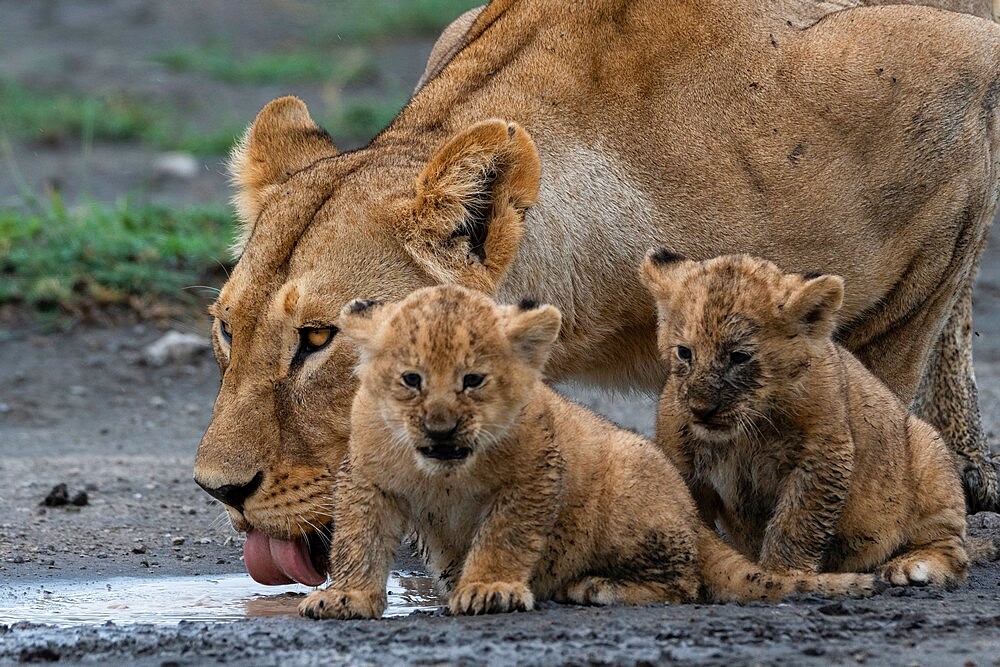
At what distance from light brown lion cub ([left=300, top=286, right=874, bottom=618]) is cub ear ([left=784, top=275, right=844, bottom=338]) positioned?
554 mm

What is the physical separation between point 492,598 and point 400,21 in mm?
14724

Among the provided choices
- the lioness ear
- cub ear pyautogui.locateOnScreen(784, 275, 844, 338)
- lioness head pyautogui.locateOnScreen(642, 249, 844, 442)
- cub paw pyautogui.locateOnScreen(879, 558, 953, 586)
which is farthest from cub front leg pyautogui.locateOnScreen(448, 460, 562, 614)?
the lioness ear

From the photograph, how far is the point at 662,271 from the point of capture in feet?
16.9

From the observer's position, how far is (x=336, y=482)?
4.70 m

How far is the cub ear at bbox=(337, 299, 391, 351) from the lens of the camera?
4512mm

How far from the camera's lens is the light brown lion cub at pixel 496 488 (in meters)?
4.30

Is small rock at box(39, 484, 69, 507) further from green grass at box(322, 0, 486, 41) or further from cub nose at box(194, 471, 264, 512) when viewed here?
green grass at box(322, 0, 486, 41)

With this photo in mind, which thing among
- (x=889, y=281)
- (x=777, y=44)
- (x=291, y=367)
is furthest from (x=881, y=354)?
(x=291, y=367)

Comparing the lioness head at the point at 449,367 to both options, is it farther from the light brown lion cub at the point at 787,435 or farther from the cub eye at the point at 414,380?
the light brown lion cub at the point at 787,435


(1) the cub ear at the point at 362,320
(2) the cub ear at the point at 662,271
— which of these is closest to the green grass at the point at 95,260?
(2) the cub ear at the point at 662,271

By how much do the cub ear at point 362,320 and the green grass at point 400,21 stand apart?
13999mm

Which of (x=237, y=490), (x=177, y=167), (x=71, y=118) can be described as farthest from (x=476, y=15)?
(x=71, y=118)

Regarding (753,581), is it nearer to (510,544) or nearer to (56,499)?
(510,544)

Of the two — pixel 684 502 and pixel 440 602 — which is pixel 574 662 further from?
pixel 440 602
